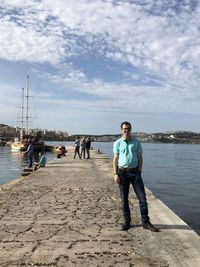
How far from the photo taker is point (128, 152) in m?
7.57

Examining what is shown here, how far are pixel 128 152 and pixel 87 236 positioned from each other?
163cm

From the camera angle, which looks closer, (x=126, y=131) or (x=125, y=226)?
(x=125, y=226)

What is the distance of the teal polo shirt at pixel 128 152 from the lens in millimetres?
7543

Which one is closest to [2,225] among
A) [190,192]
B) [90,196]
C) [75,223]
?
[75,223]

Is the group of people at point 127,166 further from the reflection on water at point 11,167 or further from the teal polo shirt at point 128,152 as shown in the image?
the reflection on water at point 11,167

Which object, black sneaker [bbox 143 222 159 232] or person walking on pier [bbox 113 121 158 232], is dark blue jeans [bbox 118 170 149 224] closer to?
A: person walking on pier [bbox 113 121 158 232]

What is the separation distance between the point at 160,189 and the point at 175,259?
58.4 ft

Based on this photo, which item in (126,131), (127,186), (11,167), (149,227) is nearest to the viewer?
(149,227)

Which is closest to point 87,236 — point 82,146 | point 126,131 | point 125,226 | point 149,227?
point 125,226

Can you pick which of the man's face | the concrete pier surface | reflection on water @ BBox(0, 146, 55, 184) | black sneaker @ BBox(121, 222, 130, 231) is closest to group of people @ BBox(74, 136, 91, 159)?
reflection on water @ BBox(0, 146, 55, 184)

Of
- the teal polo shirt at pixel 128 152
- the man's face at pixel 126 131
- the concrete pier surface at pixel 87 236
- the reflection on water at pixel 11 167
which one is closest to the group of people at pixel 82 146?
the reflection on water at pixel 11 167

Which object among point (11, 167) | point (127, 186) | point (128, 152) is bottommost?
point (11, 167)

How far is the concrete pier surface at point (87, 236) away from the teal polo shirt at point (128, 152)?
111 centimetres

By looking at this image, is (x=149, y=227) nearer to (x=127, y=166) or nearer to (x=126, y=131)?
(x=127, y=166)
